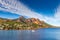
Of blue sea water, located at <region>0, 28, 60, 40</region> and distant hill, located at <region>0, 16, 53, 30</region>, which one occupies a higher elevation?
distant hill, located at <region>0, 16, 53, 30</region>

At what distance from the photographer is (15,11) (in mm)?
41969

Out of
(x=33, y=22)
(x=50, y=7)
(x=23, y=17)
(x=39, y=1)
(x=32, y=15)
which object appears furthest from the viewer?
(x=33, y=22)

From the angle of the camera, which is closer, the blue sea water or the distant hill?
the blue sea water

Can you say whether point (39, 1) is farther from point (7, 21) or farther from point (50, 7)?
point (7, 21)

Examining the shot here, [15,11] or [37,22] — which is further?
[37,22]

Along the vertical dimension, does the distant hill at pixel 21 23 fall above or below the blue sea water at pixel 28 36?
above

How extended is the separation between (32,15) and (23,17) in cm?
499

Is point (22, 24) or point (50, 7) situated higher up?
point (50, 7)

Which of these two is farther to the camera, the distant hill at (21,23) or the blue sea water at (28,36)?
the distant hill at (21,23)

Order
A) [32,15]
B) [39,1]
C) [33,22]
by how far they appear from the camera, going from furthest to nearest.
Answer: [33,22] < [32,15] < [39,1]

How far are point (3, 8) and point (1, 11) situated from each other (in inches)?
65.3

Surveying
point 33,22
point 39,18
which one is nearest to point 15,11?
point 39,18

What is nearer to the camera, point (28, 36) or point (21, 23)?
point (28, 36)

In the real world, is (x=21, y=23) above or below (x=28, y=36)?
above
